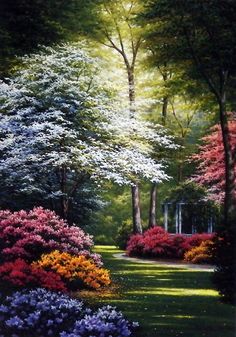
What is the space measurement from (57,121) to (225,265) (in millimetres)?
6475

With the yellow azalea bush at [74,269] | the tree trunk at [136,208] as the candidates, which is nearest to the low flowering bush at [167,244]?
the tree trunk at [136,208]

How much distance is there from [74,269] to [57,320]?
380cm

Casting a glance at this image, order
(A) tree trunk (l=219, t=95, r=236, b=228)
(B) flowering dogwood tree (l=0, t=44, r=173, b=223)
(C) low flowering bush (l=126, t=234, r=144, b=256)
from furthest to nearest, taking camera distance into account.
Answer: (C) low flowering bush (l=126, t=234, r=144, b=256)
(A) tree trunk (l=219, t=95, r=236, b=228)
(B) flowering dogwood tree (l=0, t=44, r=173, b=223)

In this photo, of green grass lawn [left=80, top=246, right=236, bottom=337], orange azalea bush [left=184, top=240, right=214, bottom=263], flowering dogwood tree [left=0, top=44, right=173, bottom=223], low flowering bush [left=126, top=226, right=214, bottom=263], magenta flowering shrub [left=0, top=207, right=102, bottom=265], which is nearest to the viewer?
green grass lawn [left=80, top=246, right=236, bottom=337]

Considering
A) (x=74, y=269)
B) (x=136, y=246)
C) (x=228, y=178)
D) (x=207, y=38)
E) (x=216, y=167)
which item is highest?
(x=207, y=38)

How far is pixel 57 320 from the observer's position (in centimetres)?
689

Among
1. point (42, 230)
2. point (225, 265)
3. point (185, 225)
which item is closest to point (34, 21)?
point (42, 230)

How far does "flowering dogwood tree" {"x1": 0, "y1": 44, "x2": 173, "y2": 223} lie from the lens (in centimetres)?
1344

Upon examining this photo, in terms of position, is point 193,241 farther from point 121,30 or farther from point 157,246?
point 121,30

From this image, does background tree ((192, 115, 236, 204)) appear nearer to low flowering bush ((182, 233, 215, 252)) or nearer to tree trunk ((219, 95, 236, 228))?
low flowering bush ((182, 233, 215, 252))

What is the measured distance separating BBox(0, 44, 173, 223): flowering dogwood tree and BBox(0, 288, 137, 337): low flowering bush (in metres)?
5.77

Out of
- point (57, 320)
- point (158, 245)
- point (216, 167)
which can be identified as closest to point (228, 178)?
point (158, 245)

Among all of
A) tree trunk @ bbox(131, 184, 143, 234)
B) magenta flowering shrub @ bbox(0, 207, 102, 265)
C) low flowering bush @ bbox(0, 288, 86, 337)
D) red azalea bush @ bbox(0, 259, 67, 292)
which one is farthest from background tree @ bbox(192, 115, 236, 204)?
low flowering bush @ bbox(0, 288, 86, 337)

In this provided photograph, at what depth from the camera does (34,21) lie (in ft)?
50.9
